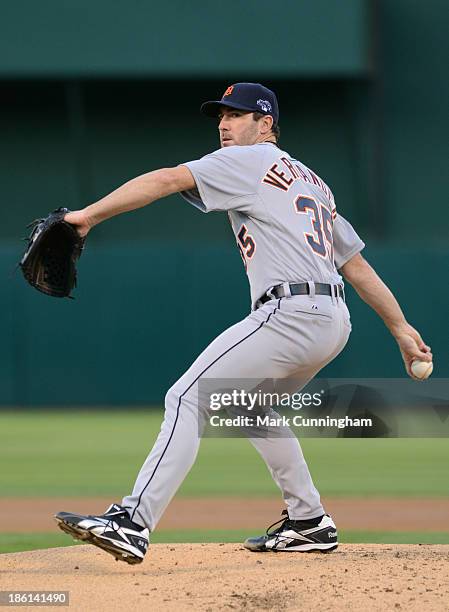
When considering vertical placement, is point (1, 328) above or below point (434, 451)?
above

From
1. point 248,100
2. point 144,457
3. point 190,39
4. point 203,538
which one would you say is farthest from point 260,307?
point 190,39

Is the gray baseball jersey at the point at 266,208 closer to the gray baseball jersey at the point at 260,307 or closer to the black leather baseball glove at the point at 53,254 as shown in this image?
the gray baseball jersey at the point at 260,307

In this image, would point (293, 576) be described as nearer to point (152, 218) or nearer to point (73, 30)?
point (73, 30)

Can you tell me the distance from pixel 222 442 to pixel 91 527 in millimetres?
7450

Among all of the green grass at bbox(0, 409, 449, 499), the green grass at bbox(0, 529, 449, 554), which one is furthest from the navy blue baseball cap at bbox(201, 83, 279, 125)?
the green grass at bbox(0, 409, 449, 499)

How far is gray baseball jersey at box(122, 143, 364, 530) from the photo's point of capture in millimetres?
3955

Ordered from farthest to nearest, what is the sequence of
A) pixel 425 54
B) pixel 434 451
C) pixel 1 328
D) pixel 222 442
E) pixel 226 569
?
pixel 425 54 → pixel 1 328 → pixel 222 442 → pixel 434 451 → pixel 226 569

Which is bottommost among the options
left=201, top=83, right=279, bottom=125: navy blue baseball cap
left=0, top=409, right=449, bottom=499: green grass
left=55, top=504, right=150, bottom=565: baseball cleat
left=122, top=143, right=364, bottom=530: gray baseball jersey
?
left=0, top=409, right=449, bottom=499: green grass

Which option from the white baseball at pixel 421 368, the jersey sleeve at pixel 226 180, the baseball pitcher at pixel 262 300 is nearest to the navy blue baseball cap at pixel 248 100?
the baseball pitcher at pixel 262 300

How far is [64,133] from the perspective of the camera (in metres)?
15.6

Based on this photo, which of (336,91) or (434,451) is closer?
(434,451)

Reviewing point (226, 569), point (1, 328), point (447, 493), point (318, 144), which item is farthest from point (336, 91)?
point (226, 569)

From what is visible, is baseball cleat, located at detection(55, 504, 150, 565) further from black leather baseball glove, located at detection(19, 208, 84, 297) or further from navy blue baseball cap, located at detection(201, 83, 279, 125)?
navy blue baseball cap, located at detection(201, 83, 279, 125)

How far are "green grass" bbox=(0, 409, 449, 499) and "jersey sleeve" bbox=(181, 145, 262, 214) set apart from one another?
3.18 m
